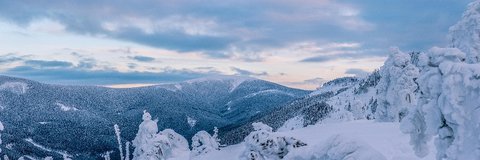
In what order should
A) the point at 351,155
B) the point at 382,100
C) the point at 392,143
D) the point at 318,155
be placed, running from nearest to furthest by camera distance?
the point at 351,155 → the point at 318,155 → the point at 392,143 → the point at 382,100

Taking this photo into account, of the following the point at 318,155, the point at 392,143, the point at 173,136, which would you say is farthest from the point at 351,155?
the point at 173,136

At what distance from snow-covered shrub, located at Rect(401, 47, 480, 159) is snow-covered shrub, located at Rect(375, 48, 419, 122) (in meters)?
37.5

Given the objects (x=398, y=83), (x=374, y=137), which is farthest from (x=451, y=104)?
(x=398, y=83)

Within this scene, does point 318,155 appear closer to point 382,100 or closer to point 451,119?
point 451,119

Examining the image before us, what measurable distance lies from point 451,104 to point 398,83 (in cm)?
4030

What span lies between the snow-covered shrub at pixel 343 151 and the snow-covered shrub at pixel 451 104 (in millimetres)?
2190

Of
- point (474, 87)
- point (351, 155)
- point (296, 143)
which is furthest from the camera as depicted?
point (296, 143)

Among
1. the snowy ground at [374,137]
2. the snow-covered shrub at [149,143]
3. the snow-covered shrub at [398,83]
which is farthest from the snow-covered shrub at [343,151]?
the snow-covered shrub at [398,83]

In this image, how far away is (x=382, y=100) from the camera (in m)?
57.9

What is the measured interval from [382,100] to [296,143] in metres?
37.3

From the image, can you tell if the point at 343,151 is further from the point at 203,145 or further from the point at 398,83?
the point at 203,145

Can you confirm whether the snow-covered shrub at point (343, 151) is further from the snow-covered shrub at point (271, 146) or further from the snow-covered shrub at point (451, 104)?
the snow-covered shrub at point (271, 146)

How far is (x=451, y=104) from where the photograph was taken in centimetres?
1603

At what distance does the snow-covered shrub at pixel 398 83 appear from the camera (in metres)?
54.4
